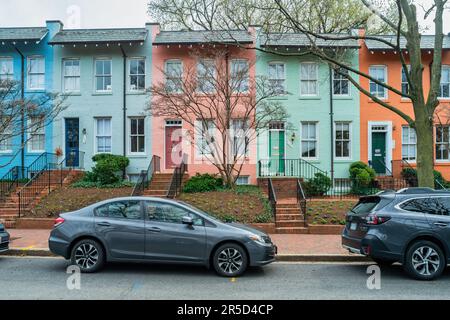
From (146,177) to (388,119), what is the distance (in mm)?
12526

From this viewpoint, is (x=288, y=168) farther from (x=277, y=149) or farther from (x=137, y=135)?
(x=137, y=135)

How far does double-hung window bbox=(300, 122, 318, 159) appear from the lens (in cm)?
2039

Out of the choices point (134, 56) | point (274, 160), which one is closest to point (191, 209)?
point (274, 160)

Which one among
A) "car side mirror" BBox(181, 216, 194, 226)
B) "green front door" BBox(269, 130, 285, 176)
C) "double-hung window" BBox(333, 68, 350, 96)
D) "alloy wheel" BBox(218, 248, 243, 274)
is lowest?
"alloy wheel" BBox(218, 248, 243, 274)

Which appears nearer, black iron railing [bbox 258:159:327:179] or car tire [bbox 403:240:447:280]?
car tire [bbox 403:240:447:280]

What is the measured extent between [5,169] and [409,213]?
1921cm

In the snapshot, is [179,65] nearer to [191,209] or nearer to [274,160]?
[274,160]

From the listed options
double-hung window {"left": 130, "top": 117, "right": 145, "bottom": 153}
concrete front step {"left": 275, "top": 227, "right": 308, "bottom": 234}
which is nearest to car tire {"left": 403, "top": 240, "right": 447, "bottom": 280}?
concrete front step {"left": 275, "top": 227, "right": 308, "bottom": 234}

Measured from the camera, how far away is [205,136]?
56.7 feet

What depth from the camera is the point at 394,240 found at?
751cm

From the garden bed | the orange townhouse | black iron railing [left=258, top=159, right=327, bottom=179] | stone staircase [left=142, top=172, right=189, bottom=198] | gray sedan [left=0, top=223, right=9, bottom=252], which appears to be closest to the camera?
gray sedan [left=0, top=223, right=9, bottom=252]

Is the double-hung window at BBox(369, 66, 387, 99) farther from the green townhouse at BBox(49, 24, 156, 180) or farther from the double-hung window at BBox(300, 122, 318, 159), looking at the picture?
the green townhouse at BBox(49, 24, 156, 180)

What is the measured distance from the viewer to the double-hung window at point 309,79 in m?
20.5

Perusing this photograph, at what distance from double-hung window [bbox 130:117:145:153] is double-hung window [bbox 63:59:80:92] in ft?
11.2
